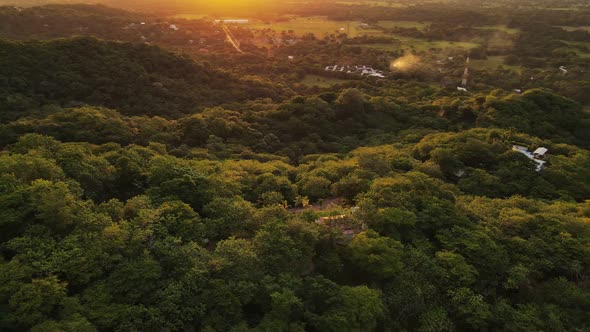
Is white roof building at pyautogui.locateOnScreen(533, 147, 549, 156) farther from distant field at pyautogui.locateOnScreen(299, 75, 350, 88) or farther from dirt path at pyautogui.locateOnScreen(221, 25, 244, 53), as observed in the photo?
dirt path at pyautogui.locateOnScreen(221, 25, 244, 53)

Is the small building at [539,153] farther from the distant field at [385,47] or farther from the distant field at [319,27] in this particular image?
the distant field at [319,27]

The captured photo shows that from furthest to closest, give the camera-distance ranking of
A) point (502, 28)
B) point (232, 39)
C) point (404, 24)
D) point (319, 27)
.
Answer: point (404, 24) → point (319, 27) → point (502, 28) → point (232, 39)

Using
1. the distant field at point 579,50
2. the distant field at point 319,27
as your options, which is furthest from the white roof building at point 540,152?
the distant field at point 319,27

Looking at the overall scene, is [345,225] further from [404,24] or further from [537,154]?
[404,24]

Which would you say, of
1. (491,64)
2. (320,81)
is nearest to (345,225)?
(320,81)

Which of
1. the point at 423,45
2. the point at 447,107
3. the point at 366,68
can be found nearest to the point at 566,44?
the point at 423,45
